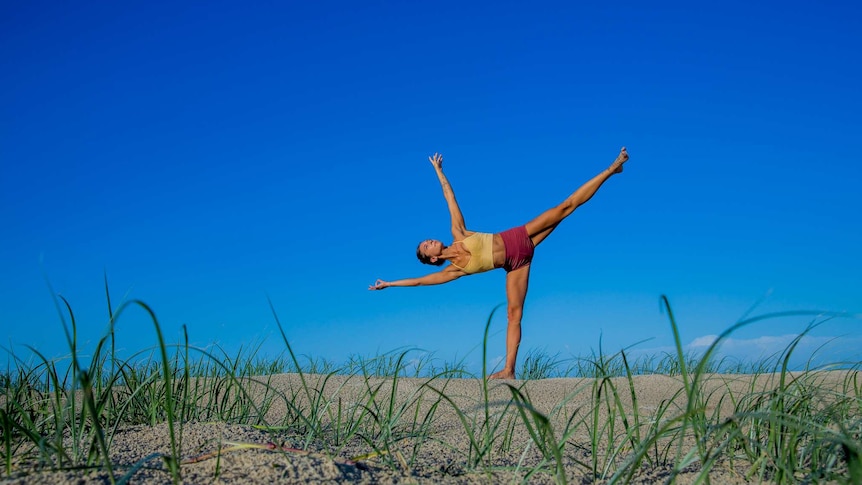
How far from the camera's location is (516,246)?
23.7ft

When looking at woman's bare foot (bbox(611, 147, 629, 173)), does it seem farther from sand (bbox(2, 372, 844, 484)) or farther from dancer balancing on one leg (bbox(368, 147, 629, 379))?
sand (bbox(2, 372, 844, 484))

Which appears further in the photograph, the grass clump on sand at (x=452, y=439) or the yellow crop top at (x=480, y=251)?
the yellow crop top at (x=480, y=251)

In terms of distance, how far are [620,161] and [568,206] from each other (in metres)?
0.69

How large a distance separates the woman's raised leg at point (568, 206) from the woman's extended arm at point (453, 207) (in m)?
0.71

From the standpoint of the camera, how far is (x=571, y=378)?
21.3 feet

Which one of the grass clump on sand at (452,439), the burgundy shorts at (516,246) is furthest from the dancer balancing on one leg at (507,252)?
the grass clump on sand at (452,439)

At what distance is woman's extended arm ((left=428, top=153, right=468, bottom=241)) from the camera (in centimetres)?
742

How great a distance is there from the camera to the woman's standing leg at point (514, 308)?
7.12 m

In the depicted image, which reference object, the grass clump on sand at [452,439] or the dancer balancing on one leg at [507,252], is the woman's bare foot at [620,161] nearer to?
the dancer balancing on one leg at [507,252]

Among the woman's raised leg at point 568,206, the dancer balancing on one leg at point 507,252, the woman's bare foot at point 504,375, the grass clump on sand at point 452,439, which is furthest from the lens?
the dancer balancing on one leg at point 507,252

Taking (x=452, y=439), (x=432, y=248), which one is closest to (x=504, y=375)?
(x=432, y=248)

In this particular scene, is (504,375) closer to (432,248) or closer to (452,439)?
(432,248)

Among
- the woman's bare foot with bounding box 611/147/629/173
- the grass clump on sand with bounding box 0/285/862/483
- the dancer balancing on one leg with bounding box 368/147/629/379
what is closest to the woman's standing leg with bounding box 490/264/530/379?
the dancer balancing on one leg with bounding box 368/147/629/379

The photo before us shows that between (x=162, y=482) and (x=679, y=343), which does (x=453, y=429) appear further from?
(x=679, y=343)
